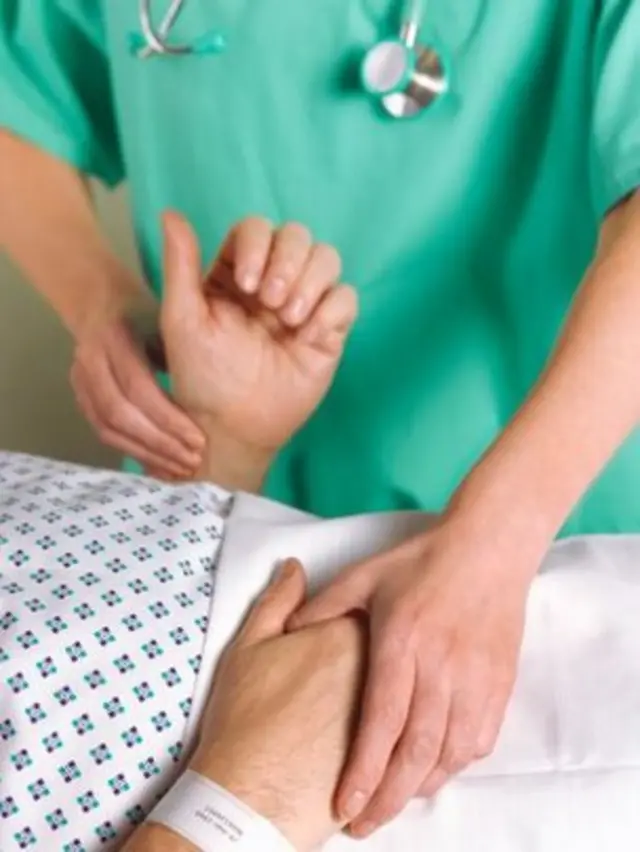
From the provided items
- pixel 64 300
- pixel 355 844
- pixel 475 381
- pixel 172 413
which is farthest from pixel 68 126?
pixel 355 844

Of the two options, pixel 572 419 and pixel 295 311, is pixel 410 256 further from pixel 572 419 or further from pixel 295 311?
pixel 572 419

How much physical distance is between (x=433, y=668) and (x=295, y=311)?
30 cm

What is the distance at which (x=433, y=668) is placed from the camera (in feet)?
2.39

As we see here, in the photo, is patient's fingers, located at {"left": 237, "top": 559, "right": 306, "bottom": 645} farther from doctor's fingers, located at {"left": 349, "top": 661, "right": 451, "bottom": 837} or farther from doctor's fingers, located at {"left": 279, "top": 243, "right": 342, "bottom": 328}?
doctor's fingers, located at {"left": 279, "top": 243, "right": 342, "bottom": 328}

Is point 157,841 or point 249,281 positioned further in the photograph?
point 249,281

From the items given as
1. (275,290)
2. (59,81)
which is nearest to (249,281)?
(275,290)

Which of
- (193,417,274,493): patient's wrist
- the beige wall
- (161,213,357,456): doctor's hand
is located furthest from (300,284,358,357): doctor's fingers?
the beige wall

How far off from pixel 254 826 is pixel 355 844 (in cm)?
8

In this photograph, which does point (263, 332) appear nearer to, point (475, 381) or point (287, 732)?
point (475, 381)

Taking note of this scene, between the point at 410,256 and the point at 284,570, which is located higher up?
the point at 410,256

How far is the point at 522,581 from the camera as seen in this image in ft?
2.53

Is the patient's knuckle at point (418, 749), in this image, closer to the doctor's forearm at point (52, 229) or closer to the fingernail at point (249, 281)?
the fingernail at point (249, 281)

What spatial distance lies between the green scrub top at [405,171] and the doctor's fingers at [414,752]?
34cm

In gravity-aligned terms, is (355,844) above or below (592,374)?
below
